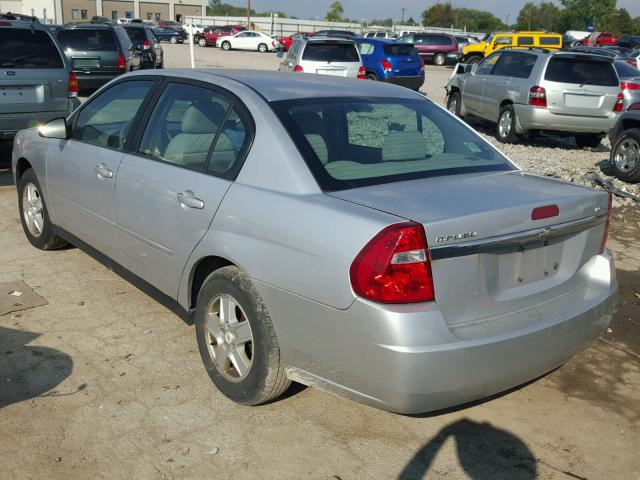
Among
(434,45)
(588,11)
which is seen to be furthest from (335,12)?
(434,45)

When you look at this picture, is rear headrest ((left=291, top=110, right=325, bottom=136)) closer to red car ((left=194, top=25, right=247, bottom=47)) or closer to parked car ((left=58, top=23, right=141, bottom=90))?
parked car ((left=58, top=23, right=141, bottom=90))

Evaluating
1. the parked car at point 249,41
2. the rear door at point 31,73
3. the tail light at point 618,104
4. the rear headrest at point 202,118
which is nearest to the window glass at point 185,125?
the rear headrest at point 202,118

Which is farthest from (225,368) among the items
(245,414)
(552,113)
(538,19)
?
(538,19)

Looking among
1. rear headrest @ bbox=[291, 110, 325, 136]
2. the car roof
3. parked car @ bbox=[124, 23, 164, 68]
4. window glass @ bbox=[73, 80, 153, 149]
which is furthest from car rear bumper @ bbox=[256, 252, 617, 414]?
parked car @ bbox=[124, 23, 164, 68]

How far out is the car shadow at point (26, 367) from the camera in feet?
12.1

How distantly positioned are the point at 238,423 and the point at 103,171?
2027mm

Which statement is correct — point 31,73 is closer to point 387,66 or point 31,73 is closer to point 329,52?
point 329,52

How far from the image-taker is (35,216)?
5910 millimetres

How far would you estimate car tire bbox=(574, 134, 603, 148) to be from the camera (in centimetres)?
1292

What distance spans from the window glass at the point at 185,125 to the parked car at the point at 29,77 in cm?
517

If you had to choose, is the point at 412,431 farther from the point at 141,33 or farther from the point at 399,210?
the point at 141,33

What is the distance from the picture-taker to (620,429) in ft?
11.6

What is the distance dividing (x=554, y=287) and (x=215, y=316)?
5.71 ft

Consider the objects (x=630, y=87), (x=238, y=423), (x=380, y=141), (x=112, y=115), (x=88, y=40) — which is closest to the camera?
(x=238, y=423)
